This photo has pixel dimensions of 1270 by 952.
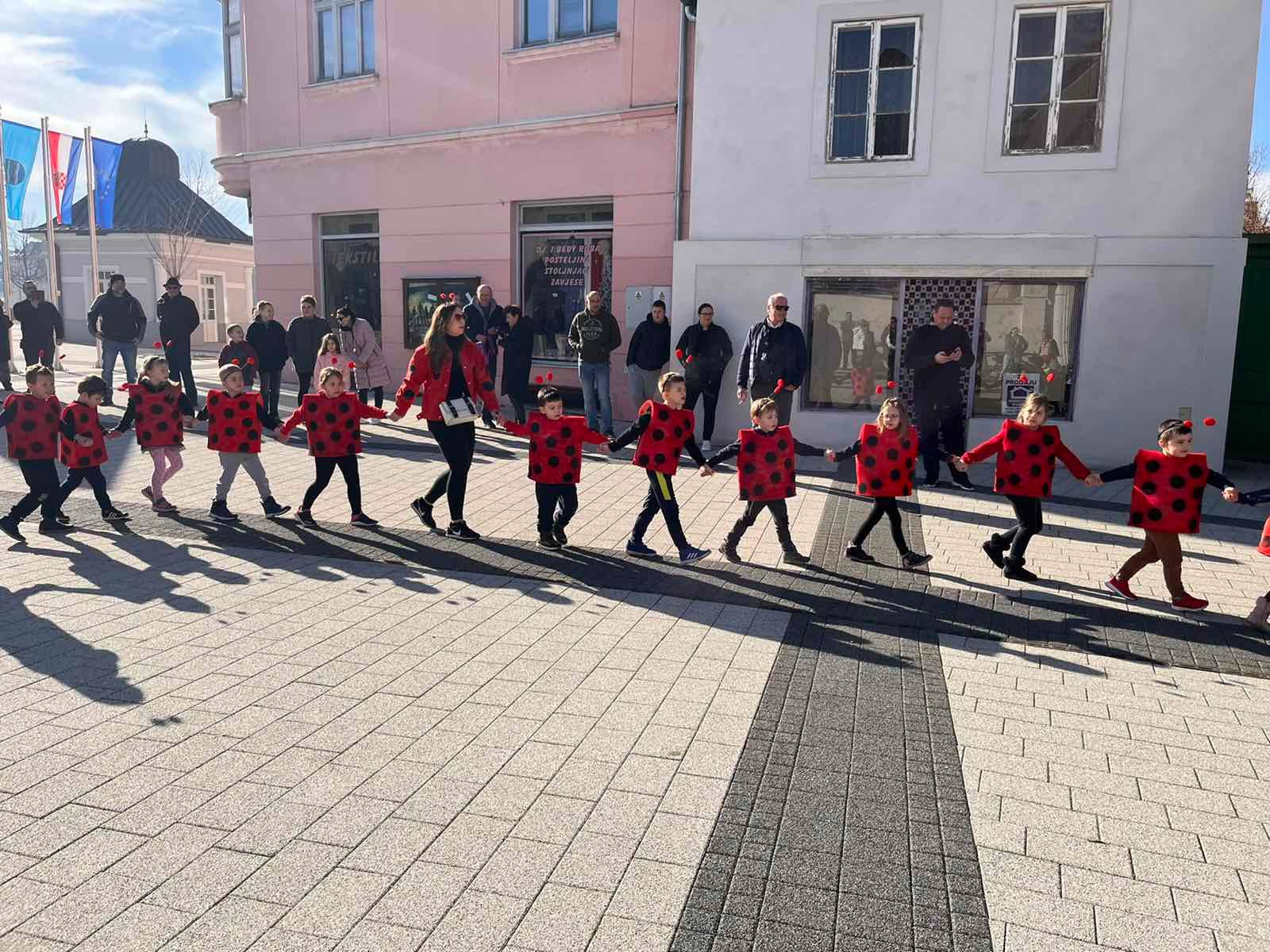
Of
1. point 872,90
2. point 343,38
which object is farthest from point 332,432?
point 343,38

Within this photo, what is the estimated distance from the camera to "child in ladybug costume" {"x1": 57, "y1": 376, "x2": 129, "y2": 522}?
26.2 feet

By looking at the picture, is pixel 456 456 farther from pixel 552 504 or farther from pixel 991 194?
pixel 991 194

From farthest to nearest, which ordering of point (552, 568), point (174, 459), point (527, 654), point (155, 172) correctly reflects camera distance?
point (155, 172) → point (174, 459) → point (552, 568) → point (527, 654)

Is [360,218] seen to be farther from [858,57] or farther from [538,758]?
[538,758]

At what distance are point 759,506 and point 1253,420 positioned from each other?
8.54 meters

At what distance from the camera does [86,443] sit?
8125 millimetres

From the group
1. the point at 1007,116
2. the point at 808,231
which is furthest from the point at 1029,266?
the point at 808,231

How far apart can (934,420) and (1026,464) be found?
3.45 meters

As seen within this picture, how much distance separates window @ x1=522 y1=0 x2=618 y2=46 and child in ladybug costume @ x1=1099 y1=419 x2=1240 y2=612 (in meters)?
10.8

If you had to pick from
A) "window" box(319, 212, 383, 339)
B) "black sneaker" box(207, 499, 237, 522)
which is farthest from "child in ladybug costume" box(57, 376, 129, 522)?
"window" box(319, 212, 383, 339)

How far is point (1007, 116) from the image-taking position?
464 inches

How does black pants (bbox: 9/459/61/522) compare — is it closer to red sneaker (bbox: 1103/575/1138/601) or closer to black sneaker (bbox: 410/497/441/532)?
black sneaker (bbox: 410/497/441/532)

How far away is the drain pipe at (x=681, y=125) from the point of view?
44.6 ft

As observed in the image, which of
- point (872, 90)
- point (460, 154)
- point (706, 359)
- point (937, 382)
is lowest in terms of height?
point (937, 382)
